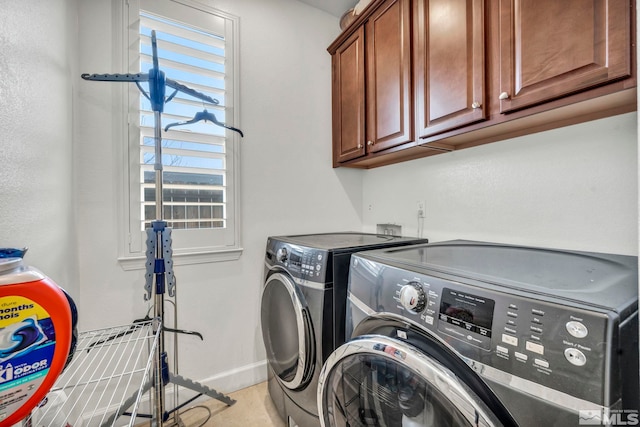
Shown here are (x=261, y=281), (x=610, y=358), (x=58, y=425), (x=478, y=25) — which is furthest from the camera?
(x=261, y=281)

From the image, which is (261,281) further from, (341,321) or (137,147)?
(137,147)

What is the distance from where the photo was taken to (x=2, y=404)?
0.48 m

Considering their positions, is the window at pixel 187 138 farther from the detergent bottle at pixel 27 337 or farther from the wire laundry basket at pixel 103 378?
the detergent bottle at pixel 27 337

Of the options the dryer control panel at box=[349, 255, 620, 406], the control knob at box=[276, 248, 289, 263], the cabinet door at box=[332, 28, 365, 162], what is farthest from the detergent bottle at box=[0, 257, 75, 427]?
the cabinet door at box=[332, 28, 365, 162]

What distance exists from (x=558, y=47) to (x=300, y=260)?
1233 mm

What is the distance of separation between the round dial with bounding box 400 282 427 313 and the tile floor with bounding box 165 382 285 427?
1.21m

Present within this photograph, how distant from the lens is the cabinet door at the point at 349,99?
70.5 inches

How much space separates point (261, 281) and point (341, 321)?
812 mm

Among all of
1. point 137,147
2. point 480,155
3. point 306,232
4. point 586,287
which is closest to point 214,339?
point 306,232

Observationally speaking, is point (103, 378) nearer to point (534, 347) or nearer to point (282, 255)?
point (282, 255)

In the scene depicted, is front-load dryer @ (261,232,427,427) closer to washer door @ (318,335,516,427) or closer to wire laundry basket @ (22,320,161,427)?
washer door @ (318,335,516,427)

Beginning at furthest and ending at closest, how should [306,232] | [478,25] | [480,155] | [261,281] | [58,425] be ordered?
1. [306,232]
2. [261,281]
3. [480,155]
4. [478,25]
5. [58,425]

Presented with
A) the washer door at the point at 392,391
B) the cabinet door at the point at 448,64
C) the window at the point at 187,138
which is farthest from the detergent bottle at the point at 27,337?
the cabinet door at the point at 448,64

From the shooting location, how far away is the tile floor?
1488 mm
